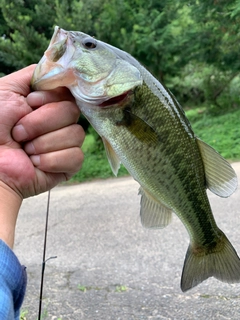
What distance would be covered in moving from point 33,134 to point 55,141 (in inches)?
3.8

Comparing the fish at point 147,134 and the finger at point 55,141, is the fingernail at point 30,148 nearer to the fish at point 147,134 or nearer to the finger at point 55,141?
the finger at point 55,141

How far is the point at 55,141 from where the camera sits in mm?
1512

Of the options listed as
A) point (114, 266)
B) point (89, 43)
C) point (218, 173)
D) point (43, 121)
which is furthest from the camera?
point (114, 266)

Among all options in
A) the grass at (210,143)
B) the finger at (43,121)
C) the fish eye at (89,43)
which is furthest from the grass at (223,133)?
the finger at (43,121)

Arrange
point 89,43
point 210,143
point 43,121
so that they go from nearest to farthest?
point 43,121
point 89,43
point 210,143

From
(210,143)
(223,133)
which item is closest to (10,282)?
(210,143)

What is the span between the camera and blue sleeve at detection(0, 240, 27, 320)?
1.12 metres

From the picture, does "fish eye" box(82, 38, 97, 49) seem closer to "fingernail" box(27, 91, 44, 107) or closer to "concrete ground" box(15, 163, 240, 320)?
"fingernail" box(27, 91, 44, 107)

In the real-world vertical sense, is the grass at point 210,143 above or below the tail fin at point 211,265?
below

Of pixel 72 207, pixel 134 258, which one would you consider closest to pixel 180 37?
pixel 72 207

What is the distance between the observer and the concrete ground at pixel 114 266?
11.0 ft

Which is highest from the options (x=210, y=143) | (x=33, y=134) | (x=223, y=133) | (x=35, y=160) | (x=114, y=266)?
(x=33, y=134)

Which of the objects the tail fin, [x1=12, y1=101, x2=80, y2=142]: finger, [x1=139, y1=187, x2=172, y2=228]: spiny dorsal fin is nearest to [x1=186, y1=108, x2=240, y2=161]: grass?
the tail fin

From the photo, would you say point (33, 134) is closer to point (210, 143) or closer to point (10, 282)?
point (10, 282)
